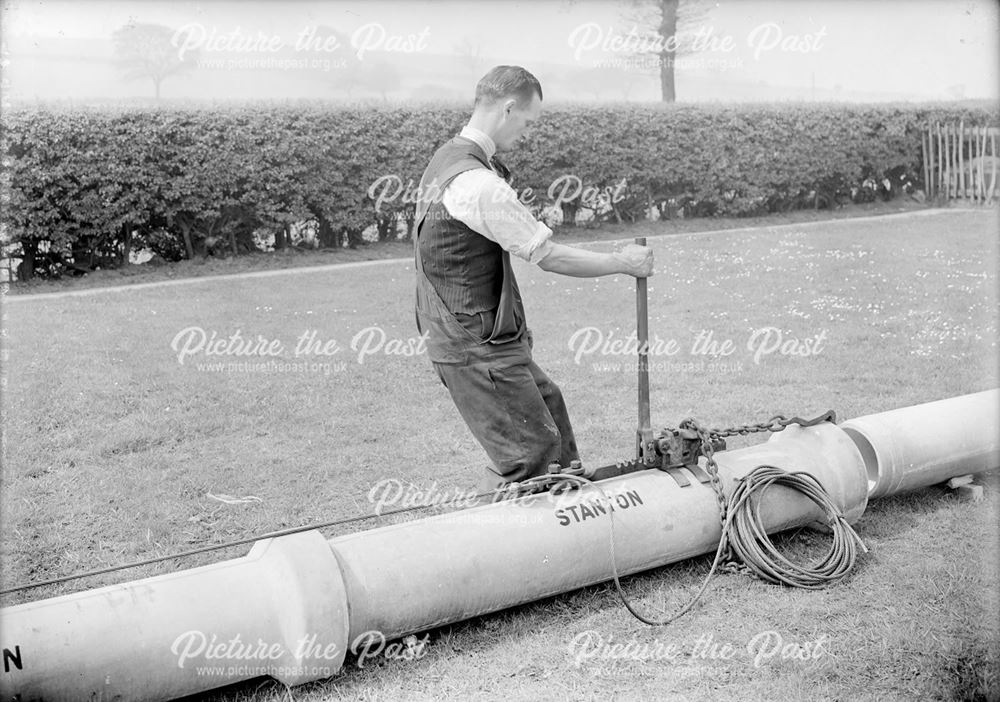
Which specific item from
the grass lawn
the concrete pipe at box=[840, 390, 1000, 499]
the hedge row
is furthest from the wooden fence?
the concrete pipe at box=[840, 390, 1000, 499]

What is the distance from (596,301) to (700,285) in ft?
5.17

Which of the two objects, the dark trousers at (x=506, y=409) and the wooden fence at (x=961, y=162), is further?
the wooden fence at (x=961, y=162)

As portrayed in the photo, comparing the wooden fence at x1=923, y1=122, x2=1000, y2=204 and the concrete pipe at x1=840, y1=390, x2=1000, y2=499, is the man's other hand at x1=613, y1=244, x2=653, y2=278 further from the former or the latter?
the wooden fence at x1=923, y1=122, x2=1000, y2=204

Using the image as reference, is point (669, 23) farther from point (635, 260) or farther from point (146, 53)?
point (635, 260)

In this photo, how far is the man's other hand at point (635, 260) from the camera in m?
4.32

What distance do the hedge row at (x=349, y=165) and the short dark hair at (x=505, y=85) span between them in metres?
9.54

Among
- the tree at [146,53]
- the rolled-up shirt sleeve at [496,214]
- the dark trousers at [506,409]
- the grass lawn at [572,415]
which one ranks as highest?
the tree at [146,53]

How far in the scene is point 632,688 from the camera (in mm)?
3779

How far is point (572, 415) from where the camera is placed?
7.14 m

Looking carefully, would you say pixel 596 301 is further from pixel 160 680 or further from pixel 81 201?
pixel 160 680

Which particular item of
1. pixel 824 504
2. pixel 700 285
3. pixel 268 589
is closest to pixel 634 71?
pixel 700 285

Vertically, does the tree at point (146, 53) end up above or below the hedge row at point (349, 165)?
above

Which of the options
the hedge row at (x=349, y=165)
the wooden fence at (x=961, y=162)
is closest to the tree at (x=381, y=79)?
the hedge row at (x=349, y=165)

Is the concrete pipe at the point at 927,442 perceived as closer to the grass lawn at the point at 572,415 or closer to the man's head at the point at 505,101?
the grass lawn at the point at 572,415
